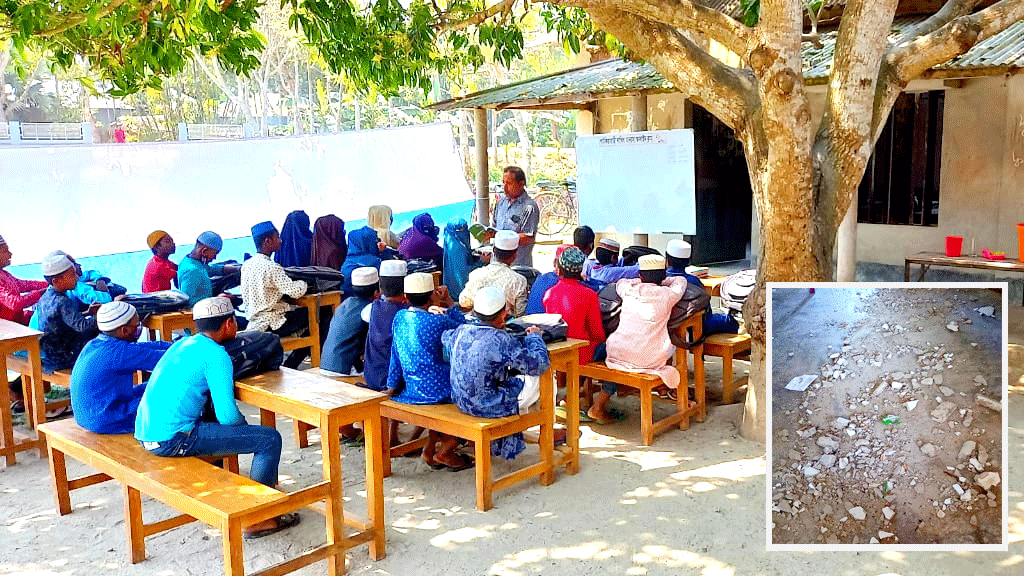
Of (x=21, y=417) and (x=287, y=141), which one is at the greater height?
(x=287, y=141)

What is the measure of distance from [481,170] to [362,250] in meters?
4.58

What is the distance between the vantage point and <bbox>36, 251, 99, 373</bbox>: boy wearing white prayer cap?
575 cm

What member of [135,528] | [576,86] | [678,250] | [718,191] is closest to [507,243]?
[678,250]

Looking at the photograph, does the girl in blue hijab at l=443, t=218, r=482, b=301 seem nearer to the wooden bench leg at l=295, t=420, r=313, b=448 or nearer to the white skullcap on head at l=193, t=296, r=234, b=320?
the wooden bench leg at l=295, t=420, r=313, b=448

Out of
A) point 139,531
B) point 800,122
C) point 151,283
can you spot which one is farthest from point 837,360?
point 151,283

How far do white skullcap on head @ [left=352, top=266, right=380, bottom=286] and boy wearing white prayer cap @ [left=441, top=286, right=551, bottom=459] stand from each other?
113 cm

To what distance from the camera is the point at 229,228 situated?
30.1 feet

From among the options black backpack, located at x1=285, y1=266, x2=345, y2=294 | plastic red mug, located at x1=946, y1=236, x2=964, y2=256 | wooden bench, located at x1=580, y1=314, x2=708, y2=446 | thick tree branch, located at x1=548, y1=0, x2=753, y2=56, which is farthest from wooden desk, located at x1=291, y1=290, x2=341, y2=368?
plastic red mug, located at x1=946, y1=236, x2=964, y2=256

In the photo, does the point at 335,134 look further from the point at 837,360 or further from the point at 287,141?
the point at 837,360

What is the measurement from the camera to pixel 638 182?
8367 millimetres

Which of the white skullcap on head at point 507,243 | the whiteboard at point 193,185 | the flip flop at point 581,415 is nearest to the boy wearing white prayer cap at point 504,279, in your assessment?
the white skullcap on head at point 507,243

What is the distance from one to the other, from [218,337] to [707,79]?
3.03m

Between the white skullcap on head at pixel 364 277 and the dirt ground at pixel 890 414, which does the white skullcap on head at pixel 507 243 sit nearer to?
the white skullcap on head at pixel 364 277

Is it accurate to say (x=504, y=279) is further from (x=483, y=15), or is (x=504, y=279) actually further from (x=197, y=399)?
(x=197, y=399)
